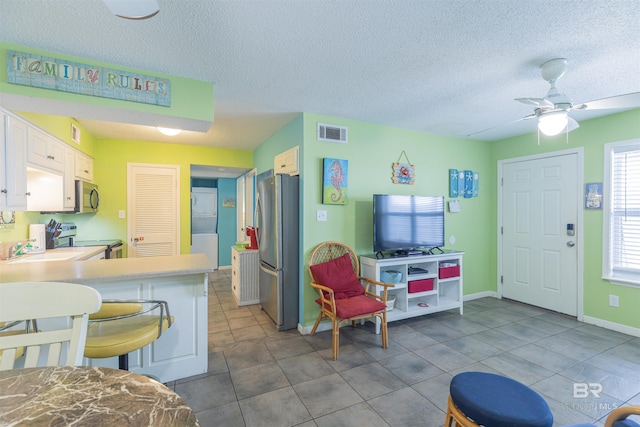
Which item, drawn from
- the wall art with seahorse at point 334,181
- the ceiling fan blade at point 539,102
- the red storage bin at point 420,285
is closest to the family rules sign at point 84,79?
the wall art with seahorse at point 334,181

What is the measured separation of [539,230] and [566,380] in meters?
2.24

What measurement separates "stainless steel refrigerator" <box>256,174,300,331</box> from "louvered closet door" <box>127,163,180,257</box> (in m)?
2.17

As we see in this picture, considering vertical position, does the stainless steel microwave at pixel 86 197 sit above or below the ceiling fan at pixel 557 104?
below

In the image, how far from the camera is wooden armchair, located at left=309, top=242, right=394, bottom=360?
265cm

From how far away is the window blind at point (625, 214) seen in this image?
3.05 metres

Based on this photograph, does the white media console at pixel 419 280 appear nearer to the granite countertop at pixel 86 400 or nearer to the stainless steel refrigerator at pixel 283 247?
the stainless steel refrigerator at pixel 283 247

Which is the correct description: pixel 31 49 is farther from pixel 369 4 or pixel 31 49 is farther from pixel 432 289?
pixel 432 289

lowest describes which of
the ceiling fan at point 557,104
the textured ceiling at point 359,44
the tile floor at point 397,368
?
the tile floor at point 397,368

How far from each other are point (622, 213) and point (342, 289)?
3269 millimetres

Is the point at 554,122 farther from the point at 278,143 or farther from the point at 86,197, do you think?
the point at 86,197

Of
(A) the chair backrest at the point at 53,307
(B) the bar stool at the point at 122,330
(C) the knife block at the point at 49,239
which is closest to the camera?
(A) the chair backrest at the point at 53,307

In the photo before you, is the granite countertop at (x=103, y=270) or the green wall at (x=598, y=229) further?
the green wall at (x=598, y=229)

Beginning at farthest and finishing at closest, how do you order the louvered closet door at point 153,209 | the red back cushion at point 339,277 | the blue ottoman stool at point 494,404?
the louvered closet door at point 153,209 < the red back cushion at point 339,277 < the blue ottoman stool at point 494,404

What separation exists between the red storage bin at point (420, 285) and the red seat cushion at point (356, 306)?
0.72 m
